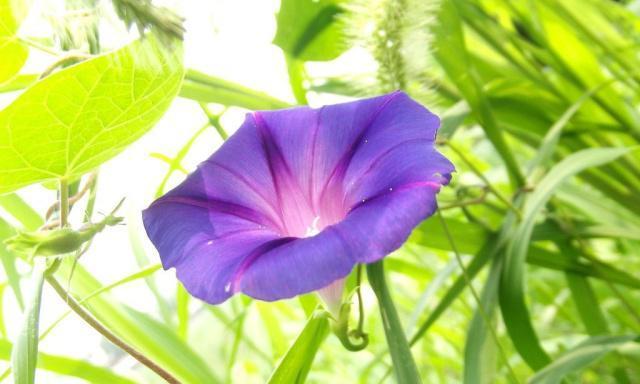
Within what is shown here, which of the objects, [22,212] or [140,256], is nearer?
[22,212]

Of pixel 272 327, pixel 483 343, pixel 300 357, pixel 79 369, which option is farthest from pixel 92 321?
pixel 272 327

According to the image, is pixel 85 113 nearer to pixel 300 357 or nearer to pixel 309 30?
pixel 300 357

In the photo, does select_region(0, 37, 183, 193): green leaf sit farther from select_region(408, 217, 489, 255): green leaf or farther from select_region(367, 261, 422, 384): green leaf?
select_region(408, 217, 489, 255): green leaf

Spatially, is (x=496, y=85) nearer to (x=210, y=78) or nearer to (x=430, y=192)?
(x=210, y=78)

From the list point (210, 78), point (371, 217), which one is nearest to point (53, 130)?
point (371, 217)

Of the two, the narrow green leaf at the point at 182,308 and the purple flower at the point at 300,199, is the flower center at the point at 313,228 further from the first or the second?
the narrow green leaf at the point at 182,308

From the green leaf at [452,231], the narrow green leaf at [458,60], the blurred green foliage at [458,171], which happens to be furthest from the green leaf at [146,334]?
the narrow green leaf at [458,60]
